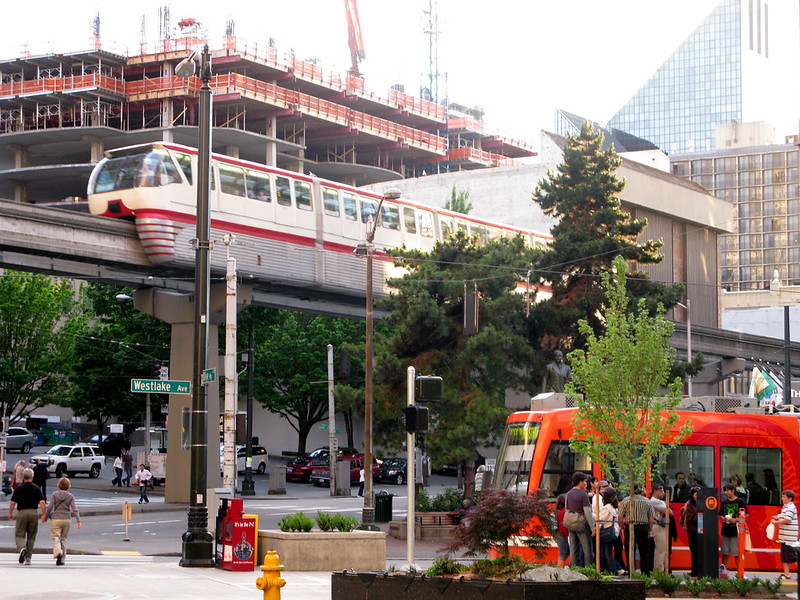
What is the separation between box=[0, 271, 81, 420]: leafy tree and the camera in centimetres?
6594

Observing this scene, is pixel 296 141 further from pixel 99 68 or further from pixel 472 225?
pixel 472 225

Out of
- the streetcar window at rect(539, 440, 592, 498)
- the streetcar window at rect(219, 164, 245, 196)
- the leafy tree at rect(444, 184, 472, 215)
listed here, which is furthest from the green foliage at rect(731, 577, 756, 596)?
the leafy tree at rect(444, 184, 472, 215)

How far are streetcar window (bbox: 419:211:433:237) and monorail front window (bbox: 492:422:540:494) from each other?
22194mm

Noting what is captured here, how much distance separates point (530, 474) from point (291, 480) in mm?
41803

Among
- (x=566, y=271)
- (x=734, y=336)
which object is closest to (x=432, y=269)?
(x=566, y=271)

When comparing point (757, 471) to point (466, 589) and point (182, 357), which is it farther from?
point (182, 357)

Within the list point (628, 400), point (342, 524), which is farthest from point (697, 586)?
point (342, 524)

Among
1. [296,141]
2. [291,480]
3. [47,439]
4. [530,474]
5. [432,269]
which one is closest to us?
[530,474]

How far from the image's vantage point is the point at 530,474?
2286cm

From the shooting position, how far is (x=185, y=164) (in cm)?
3581

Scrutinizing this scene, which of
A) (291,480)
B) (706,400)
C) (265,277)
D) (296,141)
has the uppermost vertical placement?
(296,141)

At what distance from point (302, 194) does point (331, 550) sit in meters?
21.1

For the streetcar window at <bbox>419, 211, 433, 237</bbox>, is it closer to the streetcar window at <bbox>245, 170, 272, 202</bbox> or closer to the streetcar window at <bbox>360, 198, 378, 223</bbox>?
the streetcar window at <bbox>360, 198, 378, 223</bbox>

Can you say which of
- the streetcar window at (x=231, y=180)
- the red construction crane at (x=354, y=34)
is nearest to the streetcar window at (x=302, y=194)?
the streetcar window at (x=231, y=180)
